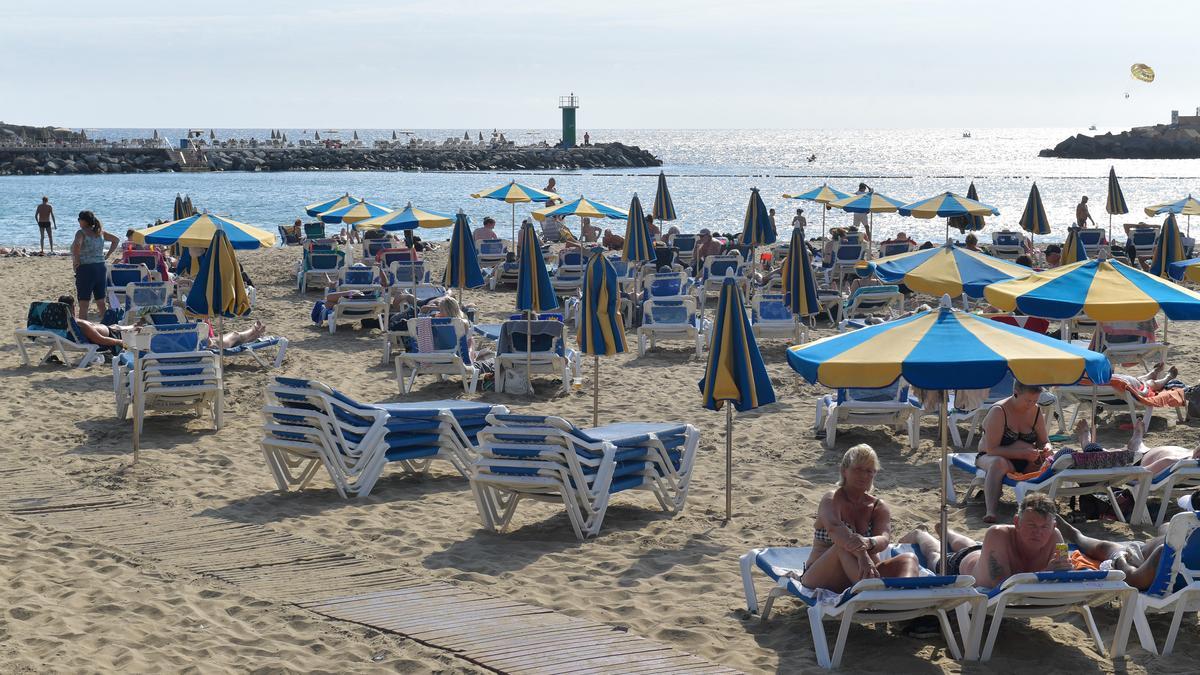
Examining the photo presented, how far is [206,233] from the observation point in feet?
40.8

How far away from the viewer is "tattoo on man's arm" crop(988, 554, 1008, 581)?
5.11 meters

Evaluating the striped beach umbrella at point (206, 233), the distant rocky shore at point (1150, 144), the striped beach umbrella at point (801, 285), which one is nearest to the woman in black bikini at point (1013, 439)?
the striped beach umbrella at point (801, 285)

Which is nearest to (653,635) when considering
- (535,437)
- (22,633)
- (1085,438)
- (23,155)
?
(535,437)

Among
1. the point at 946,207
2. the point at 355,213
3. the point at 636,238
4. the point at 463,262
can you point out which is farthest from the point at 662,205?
the point at 463,262

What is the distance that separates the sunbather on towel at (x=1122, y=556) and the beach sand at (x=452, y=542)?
250 millimetres

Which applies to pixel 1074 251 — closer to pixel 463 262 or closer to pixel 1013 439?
pixel 463 262

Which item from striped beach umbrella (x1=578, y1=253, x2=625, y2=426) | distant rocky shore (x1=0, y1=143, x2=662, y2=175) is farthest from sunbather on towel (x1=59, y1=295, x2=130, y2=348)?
distant rocky shore (x1=0, y1=143, x2=662, y2=175)

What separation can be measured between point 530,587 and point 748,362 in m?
1.83

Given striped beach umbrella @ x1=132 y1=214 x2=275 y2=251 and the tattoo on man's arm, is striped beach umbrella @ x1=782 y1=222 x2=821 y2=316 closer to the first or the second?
striped beach umbrella @ x1=132 y1=214 x2=275 y2=251

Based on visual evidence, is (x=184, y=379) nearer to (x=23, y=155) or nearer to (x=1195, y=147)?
(x=23, y=155)

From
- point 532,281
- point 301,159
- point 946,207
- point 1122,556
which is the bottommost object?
point 1122,556

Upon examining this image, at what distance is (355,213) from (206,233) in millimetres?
5937

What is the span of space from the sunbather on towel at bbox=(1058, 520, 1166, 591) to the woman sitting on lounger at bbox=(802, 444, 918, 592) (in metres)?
0.88

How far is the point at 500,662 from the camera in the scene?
4.89 meters
